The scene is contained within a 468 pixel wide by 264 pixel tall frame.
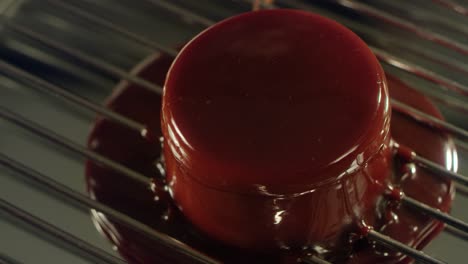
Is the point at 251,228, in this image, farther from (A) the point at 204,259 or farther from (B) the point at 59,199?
(B) the point at 59,199

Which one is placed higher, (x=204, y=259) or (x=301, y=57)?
(x=301, y=57)

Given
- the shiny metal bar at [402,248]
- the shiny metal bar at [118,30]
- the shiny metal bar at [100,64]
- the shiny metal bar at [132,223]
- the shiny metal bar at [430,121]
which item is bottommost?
the shiny metal bar at [402,248]

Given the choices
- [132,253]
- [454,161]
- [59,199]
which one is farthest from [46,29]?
[454,161]

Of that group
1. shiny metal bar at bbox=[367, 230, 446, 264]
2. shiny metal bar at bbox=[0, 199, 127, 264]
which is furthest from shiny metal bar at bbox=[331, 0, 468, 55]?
shiny metal bar at bbox=[0, 199, 127, 264]

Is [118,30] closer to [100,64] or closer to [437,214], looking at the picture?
[100,64]

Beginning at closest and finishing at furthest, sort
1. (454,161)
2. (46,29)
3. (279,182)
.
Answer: (279,182)
(454,161)
(46,29)

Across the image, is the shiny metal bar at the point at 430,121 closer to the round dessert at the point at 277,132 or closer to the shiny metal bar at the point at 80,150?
the round dessert at the point at 277,132

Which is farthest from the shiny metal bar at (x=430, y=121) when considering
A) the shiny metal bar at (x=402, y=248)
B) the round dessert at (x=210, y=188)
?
the shiny metal bar at (x=402, y=248)
